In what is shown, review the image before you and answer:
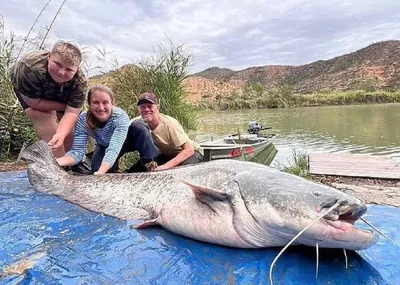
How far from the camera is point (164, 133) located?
172 inches

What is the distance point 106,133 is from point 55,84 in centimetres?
74

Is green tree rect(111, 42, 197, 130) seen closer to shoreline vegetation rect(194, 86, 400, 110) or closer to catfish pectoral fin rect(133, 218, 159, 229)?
catfish pectoral fin rect(133, 218, 159, 229)

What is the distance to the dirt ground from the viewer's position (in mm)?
4518

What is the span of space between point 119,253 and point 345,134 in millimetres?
14164

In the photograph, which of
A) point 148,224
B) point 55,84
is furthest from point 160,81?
point 148,224

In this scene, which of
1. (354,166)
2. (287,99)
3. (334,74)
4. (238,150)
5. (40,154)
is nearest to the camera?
(40,154)

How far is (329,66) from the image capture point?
71.4 meters

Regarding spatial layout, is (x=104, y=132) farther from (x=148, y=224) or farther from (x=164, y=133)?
(x=148, y=224)

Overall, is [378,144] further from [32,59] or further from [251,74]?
[251,74]

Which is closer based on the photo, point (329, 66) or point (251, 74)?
point (329, 66)

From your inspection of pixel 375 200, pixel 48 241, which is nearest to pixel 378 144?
pixel 375 200

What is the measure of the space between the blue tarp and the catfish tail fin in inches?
36.9

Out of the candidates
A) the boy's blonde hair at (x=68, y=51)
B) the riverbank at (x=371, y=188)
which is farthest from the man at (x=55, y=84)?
the riverbank at (x=371, y=188)

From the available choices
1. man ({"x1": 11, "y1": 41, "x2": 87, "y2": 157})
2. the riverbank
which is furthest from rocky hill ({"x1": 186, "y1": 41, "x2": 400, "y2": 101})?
man ({"x1": 11, "y1": 41, "x2": 87, "y2": 157})
